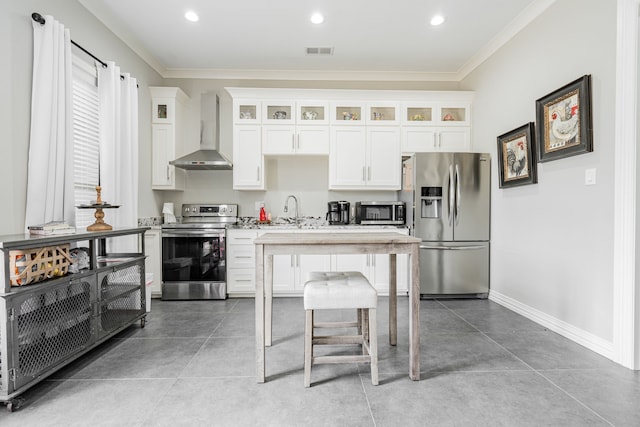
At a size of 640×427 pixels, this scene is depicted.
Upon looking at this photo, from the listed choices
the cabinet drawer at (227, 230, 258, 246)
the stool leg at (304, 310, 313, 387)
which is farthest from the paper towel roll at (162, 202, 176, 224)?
the stool leg at (304, 310, 313, 387)

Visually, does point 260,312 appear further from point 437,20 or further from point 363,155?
point 437,20

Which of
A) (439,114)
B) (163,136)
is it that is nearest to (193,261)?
(163,136)

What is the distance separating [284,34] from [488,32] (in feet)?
7.34

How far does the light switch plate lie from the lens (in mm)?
2362

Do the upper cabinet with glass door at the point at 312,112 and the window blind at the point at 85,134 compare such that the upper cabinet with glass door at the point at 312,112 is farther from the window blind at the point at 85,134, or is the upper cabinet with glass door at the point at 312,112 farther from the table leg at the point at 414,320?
the table leg at the point at 414,320

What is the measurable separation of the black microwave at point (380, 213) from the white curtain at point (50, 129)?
2995mm

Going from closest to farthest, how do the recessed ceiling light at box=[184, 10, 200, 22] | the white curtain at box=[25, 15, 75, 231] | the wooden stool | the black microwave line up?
1. the wooden stool
2. the white curtain at box=[25, 15, 75, 231]
3. the recessed ceiling light at box=[184, 10, 200, 22]
4. the black microwave

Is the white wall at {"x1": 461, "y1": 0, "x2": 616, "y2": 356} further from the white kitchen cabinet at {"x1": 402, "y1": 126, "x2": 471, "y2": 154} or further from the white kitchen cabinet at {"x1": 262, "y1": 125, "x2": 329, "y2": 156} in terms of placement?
the white kitchen cabinet at {"x1": 262, "y1": 125, "x2": 329, "y2": 156}

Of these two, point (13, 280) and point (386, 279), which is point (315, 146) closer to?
point (386, 279)

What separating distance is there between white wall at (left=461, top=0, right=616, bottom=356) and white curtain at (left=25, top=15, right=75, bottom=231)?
13.3 ft

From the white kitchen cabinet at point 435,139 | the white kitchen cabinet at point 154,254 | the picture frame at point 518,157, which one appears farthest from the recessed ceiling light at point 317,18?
the white kitchen cabinet at point 154,254

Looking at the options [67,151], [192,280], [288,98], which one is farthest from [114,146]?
[288,98]

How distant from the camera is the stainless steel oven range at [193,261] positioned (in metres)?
3.80

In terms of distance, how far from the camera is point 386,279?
3963 millimetres
